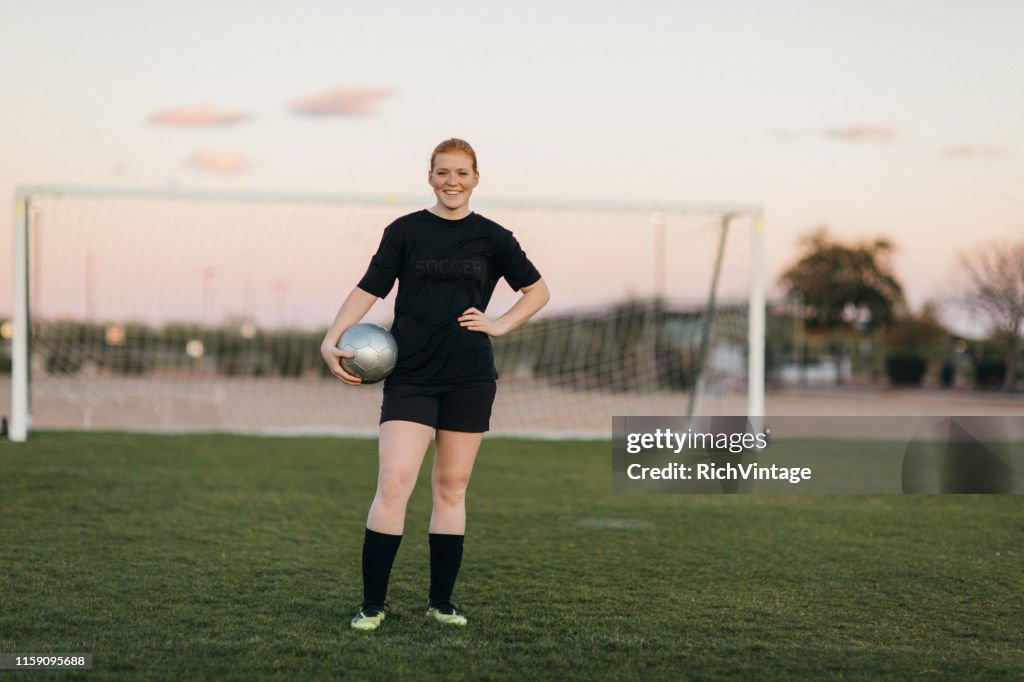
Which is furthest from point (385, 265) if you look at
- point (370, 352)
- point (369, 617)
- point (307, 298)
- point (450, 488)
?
point (307, 298)

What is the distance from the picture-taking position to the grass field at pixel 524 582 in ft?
12.1

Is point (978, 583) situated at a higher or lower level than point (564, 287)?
lower

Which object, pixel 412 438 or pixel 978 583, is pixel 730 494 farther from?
pixel 412 438

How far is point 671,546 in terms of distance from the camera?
6109 millimetres

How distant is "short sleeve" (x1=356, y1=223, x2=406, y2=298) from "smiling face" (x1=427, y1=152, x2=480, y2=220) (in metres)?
0.22

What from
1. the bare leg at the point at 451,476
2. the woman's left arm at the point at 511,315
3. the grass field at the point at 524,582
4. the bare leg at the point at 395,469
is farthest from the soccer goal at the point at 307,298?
the bare leg at the point at 395,469

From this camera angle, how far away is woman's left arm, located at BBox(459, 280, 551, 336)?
3.98m

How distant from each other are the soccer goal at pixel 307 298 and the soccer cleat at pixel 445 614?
792 centimetres

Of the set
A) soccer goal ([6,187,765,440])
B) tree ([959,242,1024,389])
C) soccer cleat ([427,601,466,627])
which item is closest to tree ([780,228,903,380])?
tree ([959,242,1024,389])

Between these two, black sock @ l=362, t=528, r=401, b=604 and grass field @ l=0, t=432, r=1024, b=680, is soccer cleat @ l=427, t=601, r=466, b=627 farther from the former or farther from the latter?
black sock @ l=362, t=528, r=401, b=604

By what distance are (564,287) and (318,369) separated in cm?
377

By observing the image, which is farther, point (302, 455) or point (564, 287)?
point (564, 287)

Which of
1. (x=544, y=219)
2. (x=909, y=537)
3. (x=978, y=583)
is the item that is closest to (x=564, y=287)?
(x=544, y=219)

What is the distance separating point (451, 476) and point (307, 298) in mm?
10662
